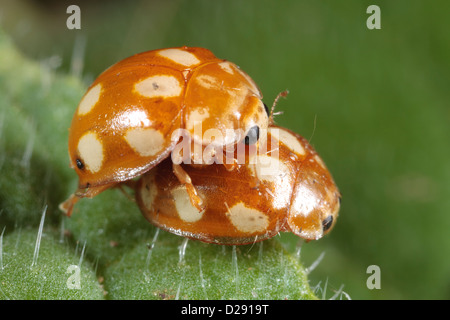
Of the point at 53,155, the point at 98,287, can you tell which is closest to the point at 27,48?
the point at 53,155

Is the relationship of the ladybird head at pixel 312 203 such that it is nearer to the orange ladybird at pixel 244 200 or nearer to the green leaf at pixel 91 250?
the orange ladybird at pixel 244 200

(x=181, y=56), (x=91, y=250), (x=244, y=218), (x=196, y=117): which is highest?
(x=181, y=56)

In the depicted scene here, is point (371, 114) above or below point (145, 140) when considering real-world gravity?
below

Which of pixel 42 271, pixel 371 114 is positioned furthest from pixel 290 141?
pixel 371 114

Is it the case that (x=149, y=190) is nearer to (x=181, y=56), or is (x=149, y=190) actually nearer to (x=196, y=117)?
(x=196, y=117)

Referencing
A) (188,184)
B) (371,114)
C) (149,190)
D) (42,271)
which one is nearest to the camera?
(42,271)

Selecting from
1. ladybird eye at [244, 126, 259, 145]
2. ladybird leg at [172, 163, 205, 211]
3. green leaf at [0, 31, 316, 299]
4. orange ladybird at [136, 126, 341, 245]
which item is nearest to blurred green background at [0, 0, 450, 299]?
green leaf at [0, 31, 316, 299]

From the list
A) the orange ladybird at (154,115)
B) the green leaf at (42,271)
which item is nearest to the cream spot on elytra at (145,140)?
the orange ladybird at (154,115)
